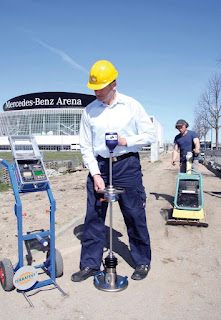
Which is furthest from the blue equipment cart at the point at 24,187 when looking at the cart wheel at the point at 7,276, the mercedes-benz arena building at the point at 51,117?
the mercedes-benz arena building at the point at 51,117

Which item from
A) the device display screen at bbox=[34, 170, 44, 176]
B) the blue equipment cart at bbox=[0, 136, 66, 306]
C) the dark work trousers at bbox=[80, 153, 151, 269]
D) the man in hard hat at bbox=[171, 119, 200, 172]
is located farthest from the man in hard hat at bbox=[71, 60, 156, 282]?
the man in hard hat at bbox=[171, 119, 200, 172]

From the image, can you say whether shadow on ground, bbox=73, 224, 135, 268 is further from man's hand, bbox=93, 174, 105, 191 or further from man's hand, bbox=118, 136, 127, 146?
man's hand, bbox=118, 136, 127, 146

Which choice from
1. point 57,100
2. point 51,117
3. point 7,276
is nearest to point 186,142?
point 7,276

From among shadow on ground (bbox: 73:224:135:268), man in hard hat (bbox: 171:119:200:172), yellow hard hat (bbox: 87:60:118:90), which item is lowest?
shadow on ground (bbox: 73:224:135:268)

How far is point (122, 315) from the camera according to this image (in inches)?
112

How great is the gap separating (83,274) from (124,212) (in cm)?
87

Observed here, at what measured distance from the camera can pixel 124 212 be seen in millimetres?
3629

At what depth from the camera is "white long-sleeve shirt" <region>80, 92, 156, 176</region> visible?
345 centimetres

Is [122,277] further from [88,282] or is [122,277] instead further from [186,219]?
[186,219]

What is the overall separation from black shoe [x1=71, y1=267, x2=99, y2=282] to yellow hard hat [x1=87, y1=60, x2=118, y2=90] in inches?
83.5

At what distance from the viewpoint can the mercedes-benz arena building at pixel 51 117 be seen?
9725cm

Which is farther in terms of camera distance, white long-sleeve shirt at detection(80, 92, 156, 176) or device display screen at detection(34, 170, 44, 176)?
white long-sleeve shirt at detection(80, 92, 156, 176)

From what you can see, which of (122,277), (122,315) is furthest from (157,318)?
(122,277)

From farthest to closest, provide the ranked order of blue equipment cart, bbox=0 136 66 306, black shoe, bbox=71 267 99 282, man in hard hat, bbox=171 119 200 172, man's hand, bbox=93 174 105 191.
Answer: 1. man in hard hat, bbox=171 119 200 172
2. black shoe, bbox=71 267 99 282
3. man's hand, bbox=93 174 105 191
4. blue equipment cart, bbox=0 136 66 306
